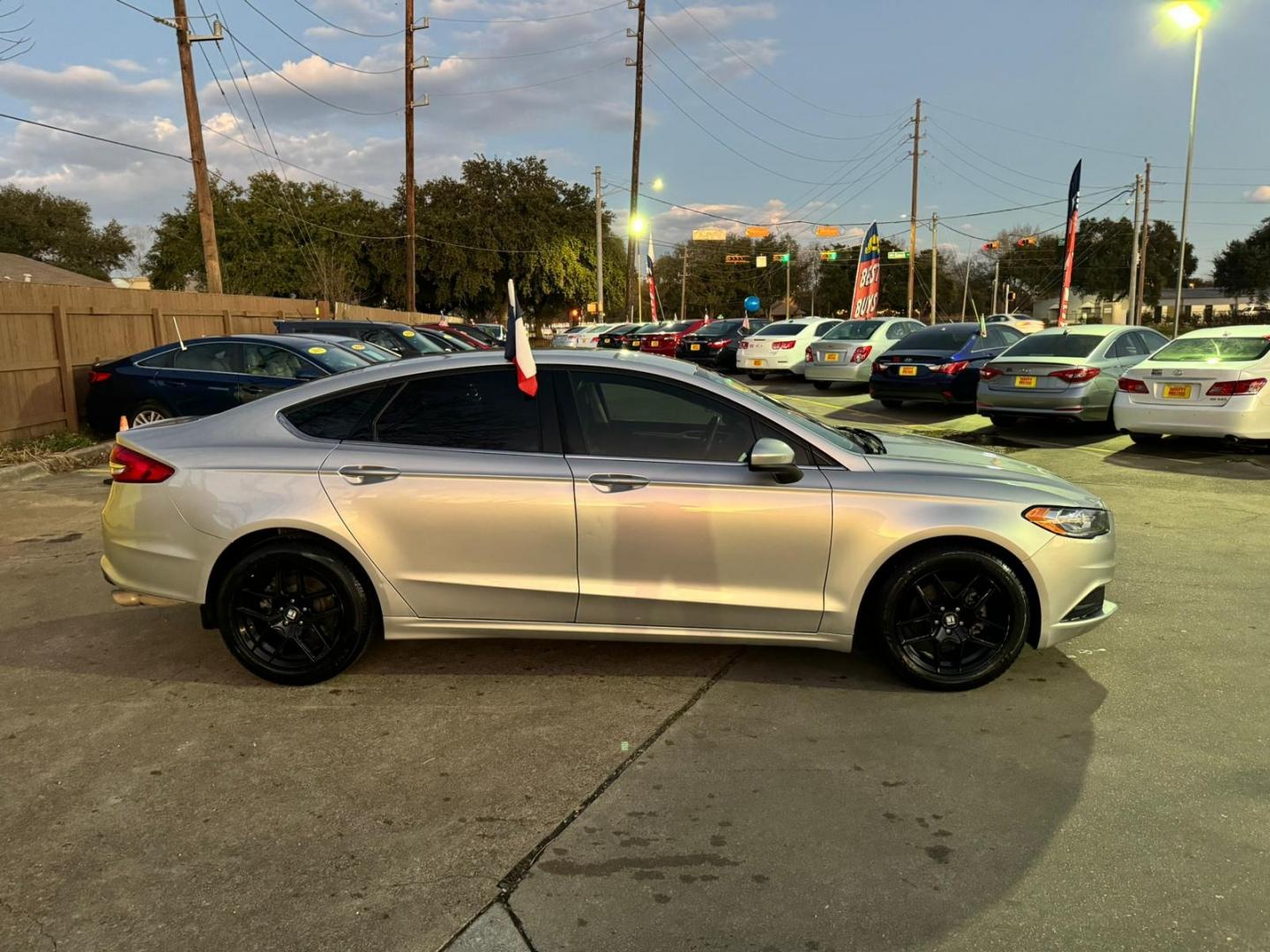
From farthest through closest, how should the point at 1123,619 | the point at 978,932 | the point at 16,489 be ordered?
the point at 16,489, the point at 1123,619, the point at 978,932

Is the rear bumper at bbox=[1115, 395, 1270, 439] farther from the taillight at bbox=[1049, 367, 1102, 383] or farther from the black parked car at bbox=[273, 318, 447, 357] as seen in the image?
the black parked car at bbox=[273, 318, 447, 357]

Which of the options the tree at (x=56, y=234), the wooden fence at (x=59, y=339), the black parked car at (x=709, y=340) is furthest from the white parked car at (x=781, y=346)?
the tree at (x=56, y=234)

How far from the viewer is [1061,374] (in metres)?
11.4

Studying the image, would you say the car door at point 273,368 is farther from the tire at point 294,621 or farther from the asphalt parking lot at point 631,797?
the tire at point 294,621

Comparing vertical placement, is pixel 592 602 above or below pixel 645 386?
below

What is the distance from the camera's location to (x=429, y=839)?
9.58 ft

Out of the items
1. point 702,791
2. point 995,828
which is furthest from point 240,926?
point 995,828

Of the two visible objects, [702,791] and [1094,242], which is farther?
[1094,242]

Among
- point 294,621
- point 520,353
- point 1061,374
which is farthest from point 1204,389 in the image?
point 294,621

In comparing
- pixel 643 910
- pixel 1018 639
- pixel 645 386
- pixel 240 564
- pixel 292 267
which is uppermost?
pixel 292 267

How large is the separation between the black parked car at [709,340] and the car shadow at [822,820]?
20629mm

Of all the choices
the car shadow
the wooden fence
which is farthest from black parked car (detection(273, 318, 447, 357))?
the car shadow

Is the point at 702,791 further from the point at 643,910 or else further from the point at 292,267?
the point at 292,267

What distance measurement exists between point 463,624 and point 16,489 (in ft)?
25.3
